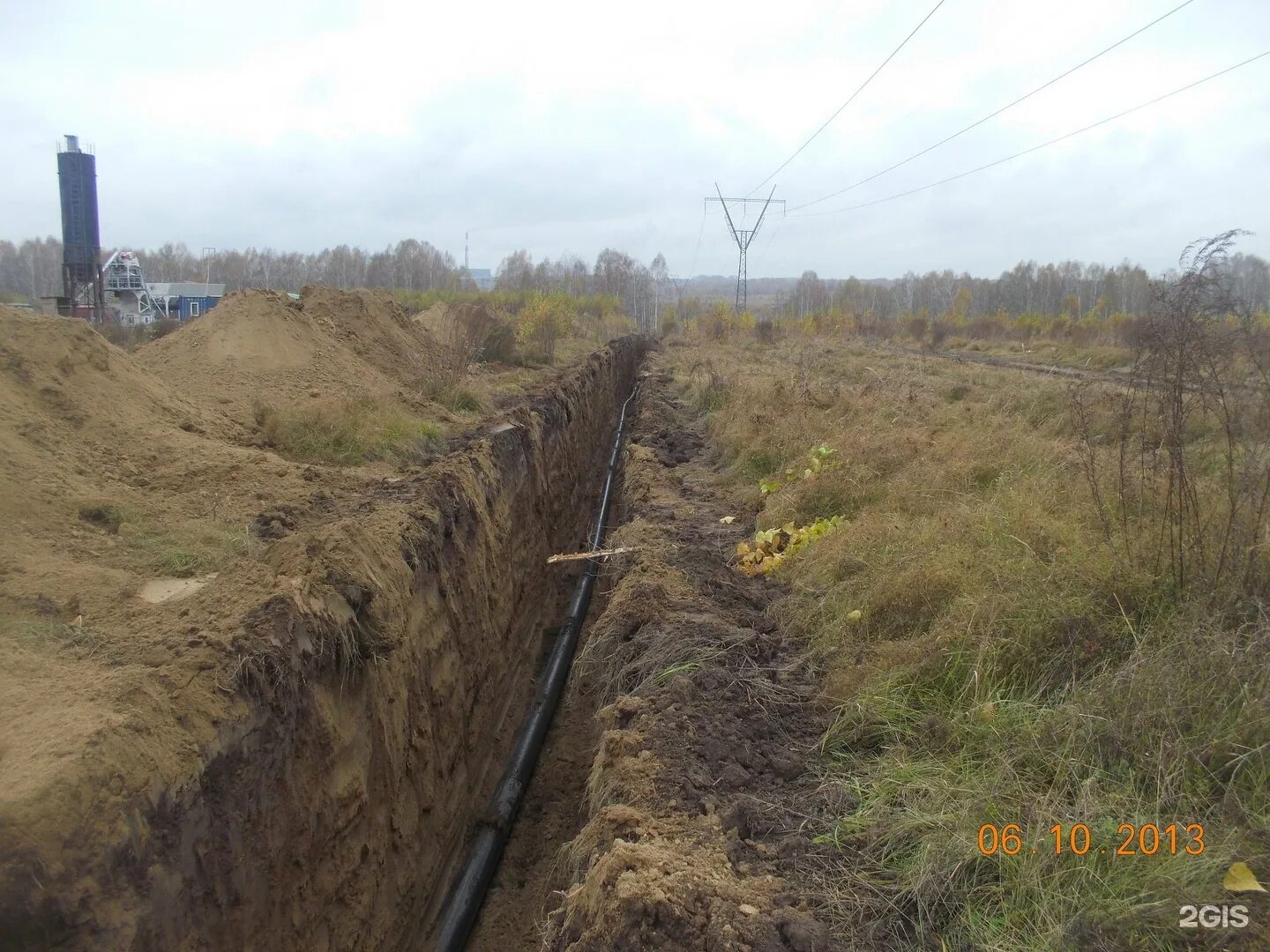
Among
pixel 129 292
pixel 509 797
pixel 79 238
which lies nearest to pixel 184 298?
pixel 129 292

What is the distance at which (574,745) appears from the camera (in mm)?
8312

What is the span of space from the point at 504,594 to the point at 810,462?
421 centimetres

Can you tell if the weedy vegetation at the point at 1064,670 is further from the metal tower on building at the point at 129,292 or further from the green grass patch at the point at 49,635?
the metal tower on building at the point at 129,292

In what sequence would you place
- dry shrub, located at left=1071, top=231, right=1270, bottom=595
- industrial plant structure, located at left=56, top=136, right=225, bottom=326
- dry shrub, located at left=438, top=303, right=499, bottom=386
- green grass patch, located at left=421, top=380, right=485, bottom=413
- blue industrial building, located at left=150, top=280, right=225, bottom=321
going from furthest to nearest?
1. blue industrial building, located at left=150, top=280, right=225, bottom=321
2. industrial plant structure, located at left=56, top=136, right=225, bottom=326
3. dry shrub, located at left=438, top=303, right=499, bottom=386
4. green grass patch, located at left=421, top=380, right=485, bottom=413
5. dry shrub, located at left=1071, top=231, right=1270, bottom=595

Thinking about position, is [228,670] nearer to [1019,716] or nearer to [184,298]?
[1019,716]

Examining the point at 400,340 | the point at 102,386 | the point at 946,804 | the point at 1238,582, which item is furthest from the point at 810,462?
the point at 400,340

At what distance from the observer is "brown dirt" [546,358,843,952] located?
3084 mm

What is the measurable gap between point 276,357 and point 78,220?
12.2 m

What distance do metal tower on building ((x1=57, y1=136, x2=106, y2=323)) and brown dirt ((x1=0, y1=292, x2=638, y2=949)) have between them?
45.8 feet

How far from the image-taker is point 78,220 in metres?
21.5

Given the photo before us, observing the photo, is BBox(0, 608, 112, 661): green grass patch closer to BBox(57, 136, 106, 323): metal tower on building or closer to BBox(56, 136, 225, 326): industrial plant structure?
BBox(56, 136, 225, 326): industrial plant structure

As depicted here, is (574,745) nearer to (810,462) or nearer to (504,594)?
(504,594)

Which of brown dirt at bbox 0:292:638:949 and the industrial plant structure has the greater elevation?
the industrial plant structure

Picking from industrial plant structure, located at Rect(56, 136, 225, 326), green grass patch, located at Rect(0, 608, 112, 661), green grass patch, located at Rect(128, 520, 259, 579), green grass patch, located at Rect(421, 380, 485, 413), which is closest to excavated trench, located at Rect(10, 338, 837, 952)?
green grass patch, located at Rect(128, 520, 259, 579)
